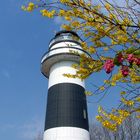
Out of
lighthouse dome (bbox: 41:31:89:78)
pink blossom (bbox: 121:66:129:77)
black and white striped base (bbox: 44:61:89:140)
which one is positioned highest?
lighthouse dome (bbox: 41:31:89:78)

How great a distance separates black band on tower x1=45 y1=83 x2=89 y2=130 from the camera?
14.2 m

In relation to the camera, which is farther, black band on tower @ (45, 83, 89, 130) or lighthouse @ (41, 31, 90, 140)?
black band on tower @ (45, 83, 89, 130)

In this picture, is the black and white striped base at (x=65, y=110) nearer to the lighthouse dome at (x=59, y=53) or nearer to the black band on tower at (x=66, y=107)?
the black band on tower at (x=66, y=107)

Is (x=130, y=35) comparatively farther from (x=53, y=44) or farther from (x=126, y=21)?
(x=53, y=44)

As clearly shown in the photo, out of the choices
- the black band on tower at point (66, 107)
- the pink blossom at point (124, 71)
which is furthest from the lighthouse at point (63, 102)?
the pink blossom at point (124, 71)

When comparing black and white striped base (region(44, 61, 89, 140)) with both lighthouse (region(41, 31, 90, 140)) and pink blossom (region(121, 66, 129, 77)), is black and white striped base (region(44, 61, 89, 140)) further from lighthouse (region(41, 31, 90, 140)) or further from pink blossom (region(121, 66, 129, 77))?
pink blossom (region(121, 66, 129, 77))

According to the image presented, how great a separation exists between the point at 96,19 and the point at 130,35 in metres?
0.57

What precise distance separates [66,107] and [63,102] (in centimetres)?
37

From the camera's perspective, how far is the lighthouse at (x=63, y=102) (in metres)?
14.0

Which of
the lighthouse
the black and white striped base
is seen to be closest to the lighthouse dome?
the lighthouse

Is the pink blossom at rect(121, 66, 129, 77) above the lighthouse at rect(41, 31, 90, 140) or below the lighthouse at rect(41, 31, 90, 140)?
below

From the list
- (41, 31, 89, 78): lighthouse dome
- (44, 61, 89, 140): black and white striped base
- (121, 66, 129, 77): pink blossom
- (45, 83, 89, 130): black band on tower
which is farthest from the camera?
(41, 31, 89, 78): lighthouse dome

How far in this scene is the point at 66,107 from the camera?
1462 centimetres

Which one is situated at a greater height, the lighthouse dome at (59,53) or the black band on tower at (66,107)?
the lighthouse dome at (59,53)
